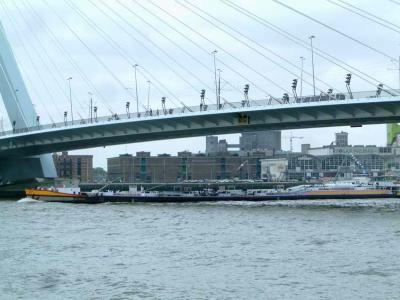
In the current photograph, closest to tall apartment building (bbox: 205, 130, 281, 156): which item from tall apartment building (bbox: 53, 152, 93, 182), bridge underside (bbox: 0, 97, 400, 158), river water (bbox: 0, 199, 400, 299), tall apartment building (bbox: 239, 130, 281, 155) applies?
tall apartment building (bbox: 239, 130, 281, 155)

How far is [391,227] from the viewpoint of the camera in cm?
2772

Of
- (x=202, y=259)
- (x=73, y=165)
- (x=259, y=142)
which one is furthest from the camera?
(x=259, y=142)

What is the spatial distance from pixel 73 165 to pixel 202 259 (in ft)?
356

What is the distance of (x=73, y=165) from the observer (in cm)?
12600

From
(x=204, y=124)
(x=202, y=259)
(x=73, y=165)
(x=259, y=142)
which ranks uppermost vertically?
(x=259, y=142)

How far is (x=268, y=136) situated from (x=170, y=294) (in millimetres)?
141011

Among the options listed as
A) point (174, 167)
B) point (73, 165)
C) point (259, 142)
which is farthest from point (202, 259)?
point (259, 142)

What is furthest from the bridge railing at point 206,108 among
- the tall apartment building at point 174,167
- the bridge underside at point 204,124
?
the tall apartment building at point 174,167

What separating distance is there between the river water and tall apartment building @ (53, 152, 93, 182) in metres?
94.0

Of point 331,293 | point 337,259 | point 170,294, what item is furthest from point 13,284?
point 337,259

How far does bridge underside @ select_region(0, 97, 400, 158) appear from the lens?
4109 cm

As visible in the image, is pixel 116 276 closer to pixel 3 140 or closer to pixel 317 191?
pixel 3 140

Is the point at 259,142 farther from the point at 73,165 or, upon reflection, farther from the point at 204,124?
the point at 204,124

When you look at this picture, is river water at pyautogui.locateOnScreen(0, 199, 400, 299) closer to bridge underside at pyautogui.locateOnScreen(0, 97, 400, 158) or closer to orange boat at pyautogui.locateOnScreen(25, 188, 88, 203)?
bridge underside at pyautogui.locateOnScreen(0, 97, 400, 158)
